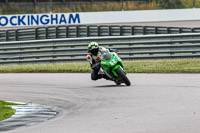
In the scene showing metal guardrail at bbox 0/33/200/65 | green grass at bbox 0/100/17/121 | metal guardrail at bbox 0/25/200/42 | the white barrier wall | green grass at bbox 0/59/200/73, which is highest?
the white barrier wall

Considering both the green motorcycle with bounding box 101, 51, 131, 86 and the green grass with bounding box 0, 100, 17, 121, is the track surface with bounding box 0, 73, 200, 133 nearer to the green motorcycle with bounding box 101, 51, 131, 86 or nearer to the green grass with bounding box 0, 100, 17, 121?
the green motorcycle with bounding box 101, 51, 131, 86

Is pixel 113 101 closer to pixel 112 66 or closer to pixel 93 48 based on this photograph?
pixel 112 66

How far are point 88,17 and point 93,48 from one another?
2102 centimetres

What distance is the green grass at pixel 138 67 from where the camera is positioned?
17578 millimetres

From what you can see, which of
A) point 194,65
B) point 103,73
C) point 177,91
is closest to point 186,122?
point 177,91

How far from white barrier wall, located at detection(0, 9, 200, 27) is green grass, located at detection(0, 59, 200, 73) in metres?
12.8

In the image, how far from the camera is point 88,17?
3419cm

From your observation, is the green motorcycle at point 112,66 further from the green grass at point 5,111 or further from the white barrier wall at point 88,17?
the white barrier wall at point 88,17

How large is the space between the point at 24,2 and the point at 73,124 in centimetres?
2715

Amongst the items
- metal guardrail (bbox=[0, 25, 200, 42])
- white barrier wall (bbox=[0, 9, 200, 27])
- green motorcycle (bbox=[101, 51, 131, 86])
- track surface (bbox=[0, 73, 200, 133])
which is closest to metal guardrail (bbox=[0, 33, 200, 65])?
track surface (bbox=[0, 73, 200, 133])

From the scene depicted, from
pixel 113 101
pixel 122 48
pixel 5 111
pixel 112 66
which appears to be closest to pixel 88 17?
pixel 122 48

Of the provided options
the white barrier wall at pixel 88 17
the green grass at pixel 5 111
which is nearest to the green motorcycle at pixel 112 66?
the green grass at pixel 5 111

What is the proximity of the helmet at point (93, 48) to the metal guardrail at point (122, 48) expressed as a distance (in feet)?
22.6

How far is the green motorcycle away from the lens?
43.7 ft
